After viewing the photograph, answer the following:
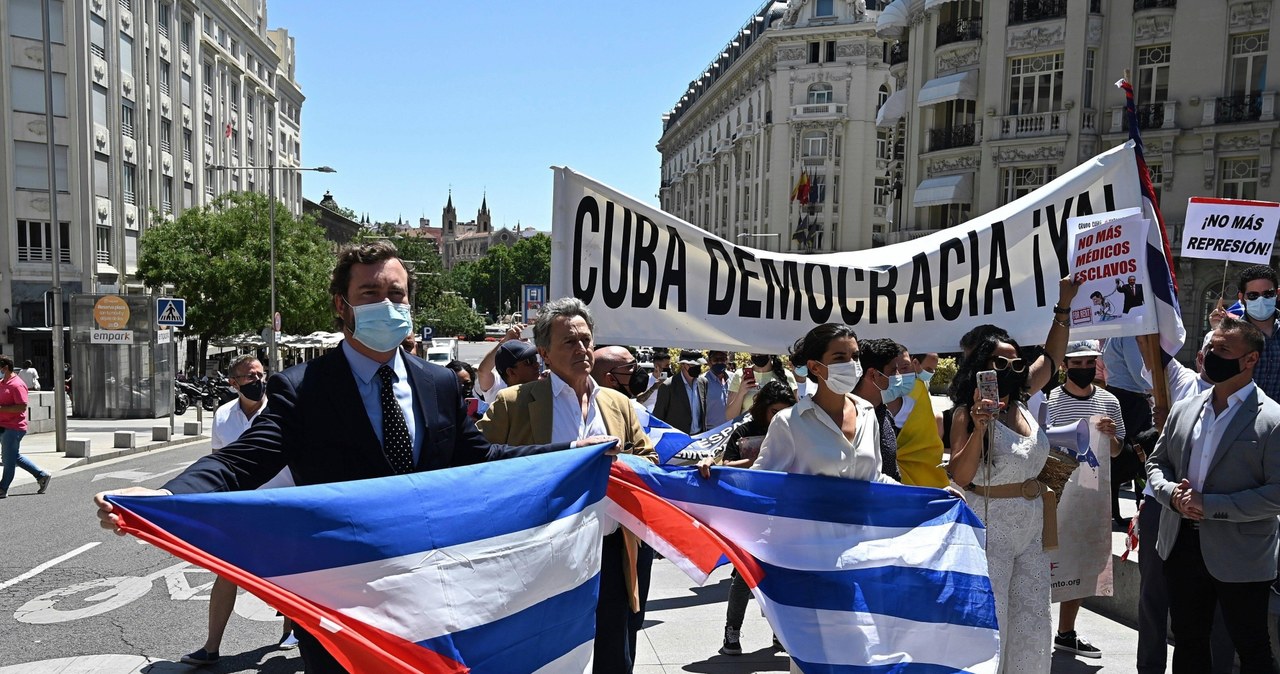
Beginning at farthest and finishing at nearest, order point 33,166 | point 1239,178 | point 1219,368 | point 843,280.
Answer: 1. point 33,166
2. point 1239,178
3. point 843,280
4. point 1219,368

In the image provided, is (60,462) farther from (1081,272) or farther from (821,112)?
(821,112)

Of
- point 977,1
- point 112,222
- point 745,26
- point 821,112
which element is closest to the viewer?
point 977,1

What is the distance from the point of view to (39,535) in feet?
33.4

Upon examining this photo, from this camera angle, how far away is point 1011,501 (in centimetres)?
472

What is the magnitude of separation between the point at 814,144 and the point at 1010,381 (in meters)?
65.6

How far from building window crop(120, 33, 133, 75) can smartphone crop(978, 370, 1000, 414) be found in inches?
1811

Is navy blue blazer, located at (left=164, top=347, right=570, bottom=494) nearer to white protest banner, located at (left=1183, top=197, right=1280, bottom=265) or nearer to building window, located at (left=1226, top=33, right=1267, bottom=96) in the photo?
white protest banner, located at (left=1183, top=197, right=1280, bottom=265)

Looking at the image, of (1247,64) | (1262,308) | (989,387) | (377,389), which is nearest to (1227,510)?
(989,387)

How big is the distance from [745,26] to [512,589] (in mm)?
83576

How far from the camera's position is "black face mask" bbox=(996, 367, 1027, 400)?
4719 millimetres

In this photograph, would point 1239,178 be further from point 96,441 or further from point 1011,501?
point 96,441

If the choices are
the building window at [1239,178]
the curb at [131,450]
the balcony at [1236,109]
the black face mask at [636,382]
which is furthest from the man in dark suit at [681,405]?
the balcony at [1236,109]

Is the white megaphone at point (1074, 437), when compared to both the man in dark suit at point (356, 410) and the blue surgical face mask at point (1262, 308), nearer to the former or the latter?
the blue surgical face mask at point (1262, 308)

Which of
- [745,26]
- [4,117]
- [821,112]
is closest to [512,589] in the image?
[4,117]
